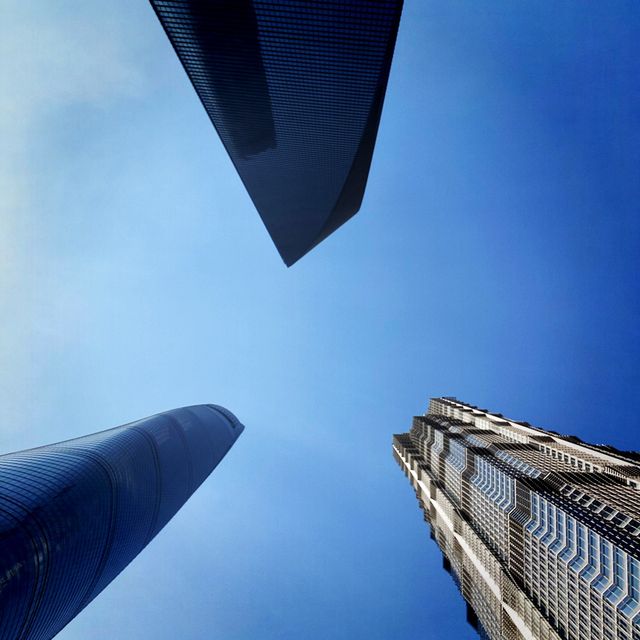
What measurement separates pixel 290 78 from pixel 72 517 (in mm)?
109397

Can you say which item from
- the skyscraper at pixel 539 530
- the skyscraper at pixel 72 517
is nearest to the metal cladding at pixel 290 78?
the skyscraper at pixel 72 517

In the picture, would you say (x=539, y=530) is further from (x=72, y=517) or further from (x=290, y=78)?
(x=290, y=78)

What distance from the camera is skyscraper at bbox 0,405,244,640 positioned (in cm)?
8244

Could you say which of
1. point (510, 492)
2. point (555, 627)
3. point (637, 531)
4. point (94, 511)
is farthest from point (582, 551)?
point (94, 511)

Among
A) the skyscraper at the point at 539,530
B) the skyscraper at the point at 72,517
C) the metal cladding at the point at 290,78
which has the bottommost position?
the skyscraper at the point at 72,517

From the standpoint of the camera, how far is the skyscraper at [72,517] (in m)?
82.4

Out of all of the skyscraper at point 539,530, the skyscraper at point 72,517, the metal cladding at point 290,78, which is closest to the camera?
the metal cladding at point 290,78

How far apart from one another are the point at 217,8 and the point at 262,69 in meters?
11.7

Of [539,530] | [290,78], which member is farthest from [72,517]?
[539,530]

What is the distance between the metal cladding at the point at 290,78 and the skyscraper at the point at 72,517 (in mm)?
89430

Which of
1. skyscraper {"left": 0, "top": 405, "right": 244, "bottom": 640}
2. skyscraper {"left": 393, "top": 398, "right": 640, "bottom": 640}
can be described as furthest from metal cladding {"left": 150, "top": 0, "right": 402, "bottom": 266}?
skyscraper {"left": 393, "top": 398, "right": 640, "bottom": 640}

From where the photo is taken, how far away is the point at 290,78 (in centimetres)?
7581

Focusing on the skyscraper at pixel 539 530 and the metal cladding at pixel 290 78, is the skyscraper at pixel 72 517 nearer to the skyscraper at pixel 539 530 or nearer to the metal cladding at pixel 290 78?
the metal cladding at pixel 290 78

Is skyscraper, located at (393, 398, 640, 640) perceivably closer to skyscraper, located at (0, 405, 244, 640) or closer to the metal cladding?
the metal cladding
